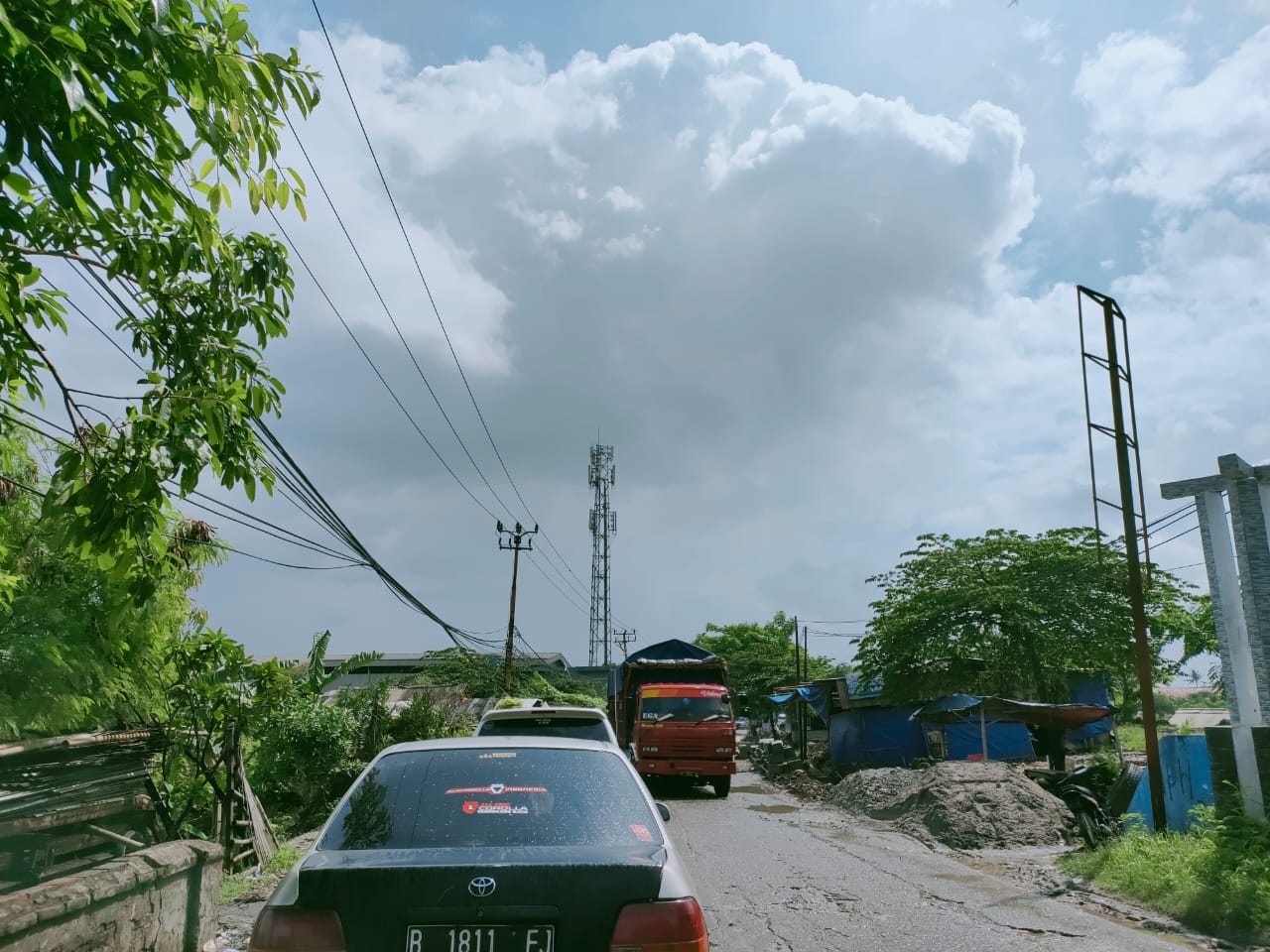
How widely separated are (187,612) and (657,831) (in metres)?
12.8

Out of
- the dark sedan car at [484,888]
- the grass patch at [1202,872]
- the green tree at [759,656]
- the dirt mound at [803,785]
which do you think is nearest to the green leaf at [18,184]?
the dark sedan car at [484,888]

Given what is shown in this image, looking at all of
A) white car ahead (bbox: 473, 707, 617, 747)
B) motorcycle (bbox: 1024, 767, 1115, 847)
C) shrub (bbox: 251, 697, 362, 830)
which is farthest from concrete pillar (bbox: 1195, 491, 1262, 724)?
shrub (bbox: 251, 697, 362, 830)

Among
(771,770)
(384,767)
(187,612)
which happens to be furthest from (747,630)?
(384,767)

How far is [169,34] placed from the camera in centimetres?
307

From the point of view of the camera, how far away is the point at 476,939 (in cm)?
305

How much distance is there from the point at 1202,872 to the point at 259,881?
9519 millimetres

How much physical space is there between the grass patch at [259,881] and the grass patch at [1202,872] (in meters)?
8.18

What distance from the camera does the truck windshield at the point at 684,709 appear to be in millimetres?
20344

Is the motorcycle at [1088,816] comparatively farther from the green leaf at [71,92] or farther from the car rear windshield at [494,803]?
the green leaf at [71,92]

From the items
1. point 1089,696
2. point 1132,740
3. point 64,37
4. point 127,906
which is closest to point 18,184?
point 64,37

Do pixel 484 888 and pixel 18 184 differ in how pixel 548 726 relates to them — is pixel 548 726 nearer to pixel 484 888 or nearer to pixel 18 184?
pixel 484 888

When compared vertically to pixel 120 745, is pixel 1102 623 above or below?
above

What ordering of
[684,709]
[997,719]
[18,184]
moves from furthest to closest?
[684,709] < [997,719] < [18,184]

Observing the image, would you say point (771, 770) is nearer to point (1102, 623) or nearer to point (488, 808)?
point (1102, 623)
